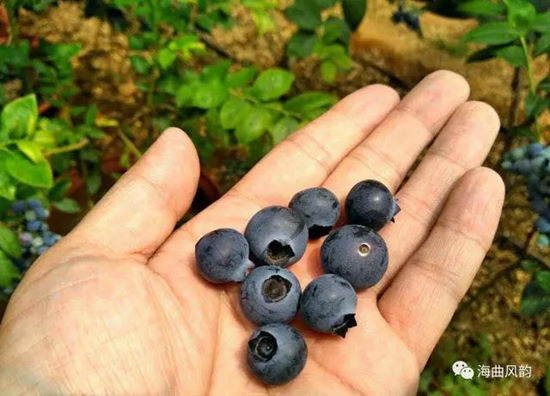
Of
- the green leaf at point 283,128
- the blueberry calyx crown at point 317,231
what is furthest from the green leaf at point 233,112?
the blueberry calyx crown at point 317,231

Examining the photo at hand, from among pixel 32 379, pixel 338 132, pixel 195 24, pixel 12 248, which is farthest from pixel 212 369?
pixel 195 24

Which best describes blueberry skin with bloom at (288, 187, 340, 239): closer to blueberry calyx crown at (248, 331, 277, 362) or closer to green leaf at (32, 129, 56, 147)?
blueberry calyx crown at (248, 331, 277, 362)

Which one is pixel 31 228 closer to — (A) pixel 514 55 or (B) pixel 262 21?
(B) pixel 262 21

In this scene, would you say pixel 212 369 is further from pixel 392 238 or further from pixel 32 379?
pixel 392 238

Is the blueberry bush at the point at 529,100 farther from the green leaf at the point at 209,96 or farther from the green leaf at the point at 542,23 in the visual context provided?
the green leaf at the point at 209,96

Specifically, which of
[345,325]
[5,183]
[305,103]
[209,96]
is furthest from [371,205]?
[5,183]

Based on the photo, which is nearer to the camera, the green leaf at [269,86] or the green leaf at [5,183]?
the green leaf at [5,183]
